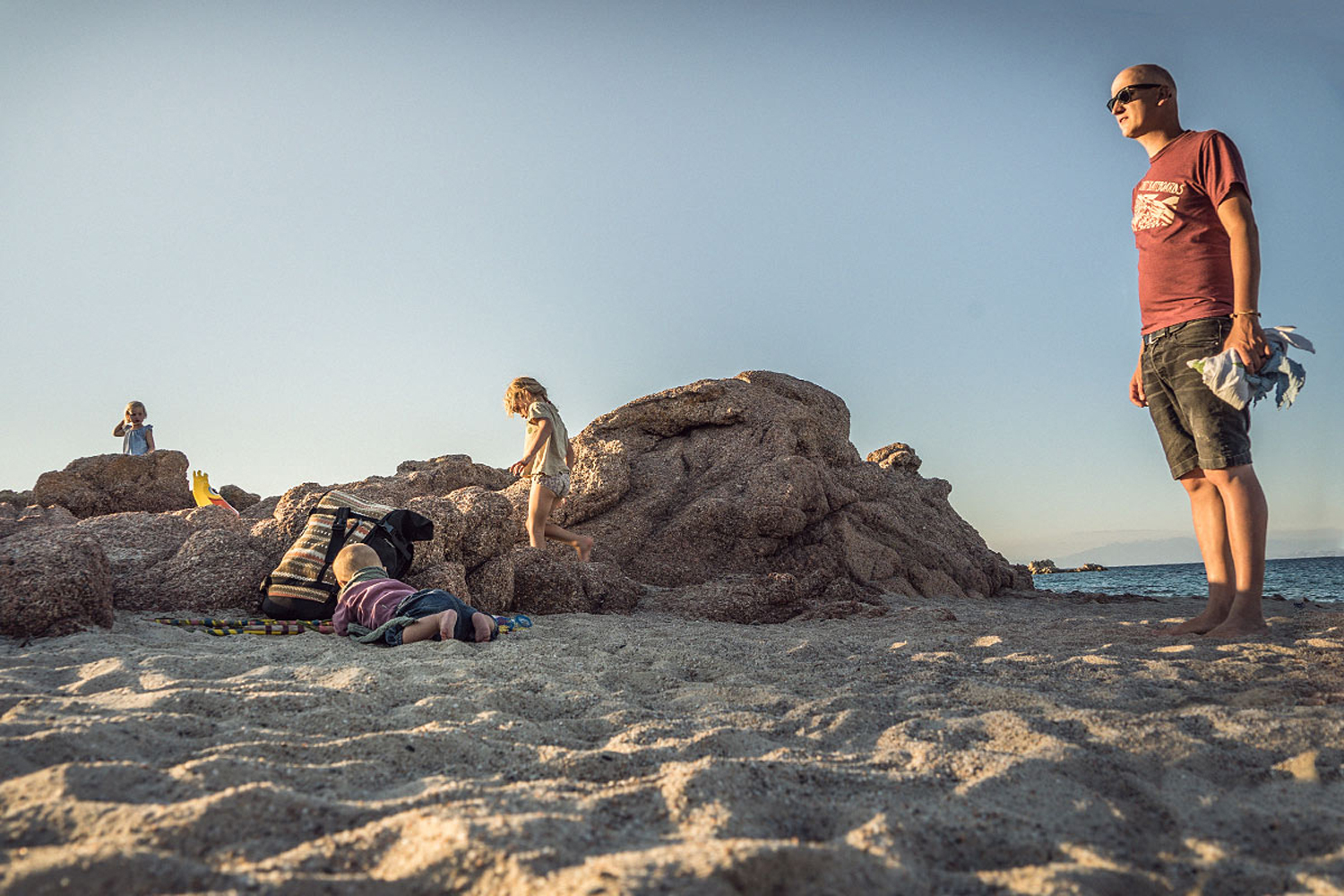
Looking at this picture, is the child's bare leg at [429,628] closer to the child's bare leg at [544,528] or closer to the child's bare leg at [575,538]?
the child's bare leg at [544,528]

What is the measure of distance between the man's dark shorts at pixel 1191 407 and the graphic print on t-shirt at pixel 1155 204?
55 centimetres

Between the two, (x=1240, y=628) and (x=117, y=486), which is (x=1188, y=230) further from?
(x=117, y=486)

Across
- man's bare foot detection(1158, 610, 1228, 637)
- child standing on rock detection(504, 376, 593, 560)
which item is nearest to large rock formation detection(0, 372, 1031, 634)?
child standing on rock detection(504, 376, 593, 560)

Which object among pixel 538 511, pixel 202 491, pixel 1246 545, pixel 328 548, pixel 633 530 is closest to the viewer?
pixel 1246 545

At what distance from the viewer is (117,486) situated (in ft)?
32.8

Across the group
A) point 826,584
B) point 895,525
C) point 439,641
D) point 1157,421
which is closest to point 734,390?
point 895,525

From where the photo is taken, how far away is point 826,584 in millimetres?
6312

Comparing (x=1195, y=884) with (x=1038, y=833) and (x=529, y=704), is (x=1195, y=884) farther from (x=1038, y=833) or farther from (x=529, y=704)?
(x=529, y=704)

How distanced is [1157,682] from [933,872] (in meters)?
1.71

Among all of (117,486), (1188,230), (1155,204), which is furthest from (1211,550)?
(117,486)

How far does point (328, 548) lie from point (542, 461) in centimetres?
228

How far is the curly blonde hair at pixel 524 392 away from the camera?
6742 millimetres

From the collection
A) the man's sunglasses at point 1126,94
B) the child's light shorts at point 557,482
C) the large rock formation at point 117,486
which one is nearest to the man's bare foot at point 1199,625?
the man's sunglasses at point 1126,94

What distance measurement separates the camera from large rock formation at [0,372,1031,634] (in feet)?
15.2
